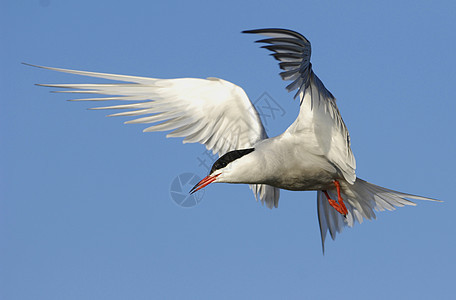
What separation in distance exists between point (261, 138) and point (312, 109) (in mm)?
1109

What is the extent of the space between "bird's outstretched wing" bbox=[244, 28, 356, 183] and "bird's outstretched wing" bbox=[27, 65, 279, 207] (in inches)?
32.5

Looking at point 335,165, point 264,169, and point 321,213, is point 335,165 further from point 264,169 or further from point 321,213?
point 321,213

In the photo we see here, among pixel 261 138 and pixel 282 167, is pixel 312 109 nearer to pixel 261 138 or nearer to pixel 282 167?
pixel 282 167

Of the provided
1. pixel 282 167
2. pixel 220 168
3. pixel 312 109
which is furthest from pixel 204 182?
pixel 312 109

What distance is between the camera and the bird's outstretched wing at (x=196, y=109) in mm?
5180

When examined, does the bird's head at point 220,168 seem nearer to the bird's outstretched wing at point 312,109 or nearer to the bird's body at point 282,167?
→ the bird's body at point 282,167

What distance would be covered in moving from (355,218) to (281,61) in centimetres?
301

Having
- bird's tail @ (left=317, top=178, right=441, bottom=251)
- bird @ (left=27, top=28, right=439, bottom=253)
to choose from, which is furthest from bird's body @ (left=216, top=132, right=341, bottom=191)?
bird's tail @ (left=317, top=178, right=441, bottom=251)

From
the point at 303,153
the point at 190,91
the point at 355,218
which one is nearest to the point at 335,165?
the point at 303,153

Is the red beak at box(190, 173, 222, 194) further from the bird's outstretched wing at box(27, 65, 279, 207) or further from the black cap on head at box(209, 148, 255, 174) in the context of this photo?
the bird's outstretched wing at box(27, 65, 279, 207)

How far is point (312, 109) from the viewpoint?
15.6 feet

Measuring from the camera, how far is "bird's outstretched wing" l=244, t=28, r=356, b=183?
11.5 feet

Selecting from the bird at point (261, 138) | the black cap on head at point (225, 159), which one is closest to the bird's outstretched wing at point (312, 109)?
the bird at point (261, 138)

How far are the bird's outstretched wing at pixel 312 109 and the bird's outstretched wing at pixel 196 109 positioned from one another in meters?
0.83
